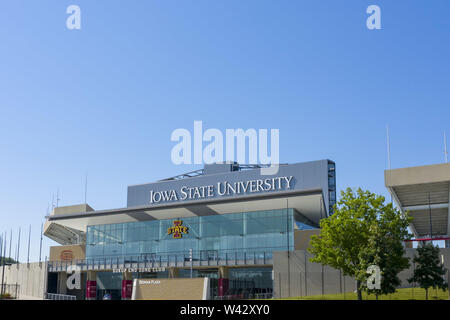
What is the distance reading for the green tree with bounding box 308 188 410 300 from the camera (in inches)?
1854

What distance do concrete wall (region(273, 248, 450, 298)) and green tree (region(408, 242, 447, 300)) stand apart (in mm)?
4078

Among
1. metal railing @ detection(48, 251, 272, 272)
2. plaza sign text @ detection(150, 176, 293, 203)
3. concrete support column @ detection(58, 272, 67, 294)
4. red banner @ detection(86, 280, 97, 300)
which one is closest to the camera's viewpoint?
metal railing @ detection(48, 251, 272, 272)

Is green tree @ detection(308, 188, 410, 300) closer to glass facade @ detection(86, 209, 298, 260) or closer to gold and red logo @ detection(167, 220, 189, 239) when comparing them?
glass facade @ detection(86, 209, 298, 260)

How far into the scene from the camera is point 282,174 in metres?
88.3

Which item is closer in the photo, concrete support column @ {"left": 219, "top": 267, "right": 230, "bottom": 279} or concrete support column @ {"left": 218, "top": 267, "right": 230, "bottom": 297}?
concrete support column @ {"left": 218, "top": 267, "right": 230, "bottom": 297}

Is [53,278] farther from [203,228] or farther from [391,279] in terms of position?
[391,279]

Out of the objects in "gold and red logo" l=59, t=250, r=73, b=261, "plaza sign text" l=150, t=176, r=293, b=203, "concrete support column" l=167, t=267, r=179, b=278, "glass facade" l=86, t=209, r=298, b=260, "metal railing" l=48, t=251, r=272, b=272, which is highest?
"plaza sign text" l=150, t=176, r=293, b=203

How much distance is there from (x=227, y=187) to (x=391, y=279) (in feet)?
153

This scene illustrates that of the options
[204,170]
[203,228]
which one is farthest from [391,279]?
[204,170]

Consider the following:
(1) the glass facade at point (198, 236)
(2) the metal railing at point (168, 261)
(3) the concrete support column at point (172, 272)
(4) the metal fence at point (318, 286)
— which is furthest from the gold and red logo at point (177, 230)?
(4) the metal fence at point (318, 286)

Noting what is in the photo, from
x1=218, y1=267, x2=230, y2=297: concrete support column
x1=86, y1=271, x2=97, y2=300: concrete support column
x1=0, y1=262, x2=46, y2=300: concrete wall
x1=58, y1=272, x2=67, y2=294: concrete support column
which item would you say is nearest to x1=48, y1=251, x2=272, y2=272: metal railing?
Answer: x1=218, y1=267, x2=230, y2=297: concrete support column

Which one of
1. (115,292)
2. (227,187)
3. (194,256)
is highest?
(227,187)

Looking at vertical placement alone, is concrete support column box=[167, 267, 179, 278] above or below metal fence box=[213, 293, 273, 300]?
above

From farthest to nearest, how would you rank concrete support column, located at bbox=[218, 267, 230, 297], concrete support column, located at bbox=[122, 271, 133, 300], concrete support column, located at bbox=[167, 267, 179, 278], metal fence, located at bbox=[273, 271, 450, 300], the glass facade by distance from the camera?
concrete support column, located at bbox=[122, 271, 133, 300] → concrete support column, located at bbox=[167, 267, 179, 278] → the glass facade → concrete support column, located at bbox=[218, 267, 230, 297] → metal fence, located at bbox=[273, 271, 450, 300]
